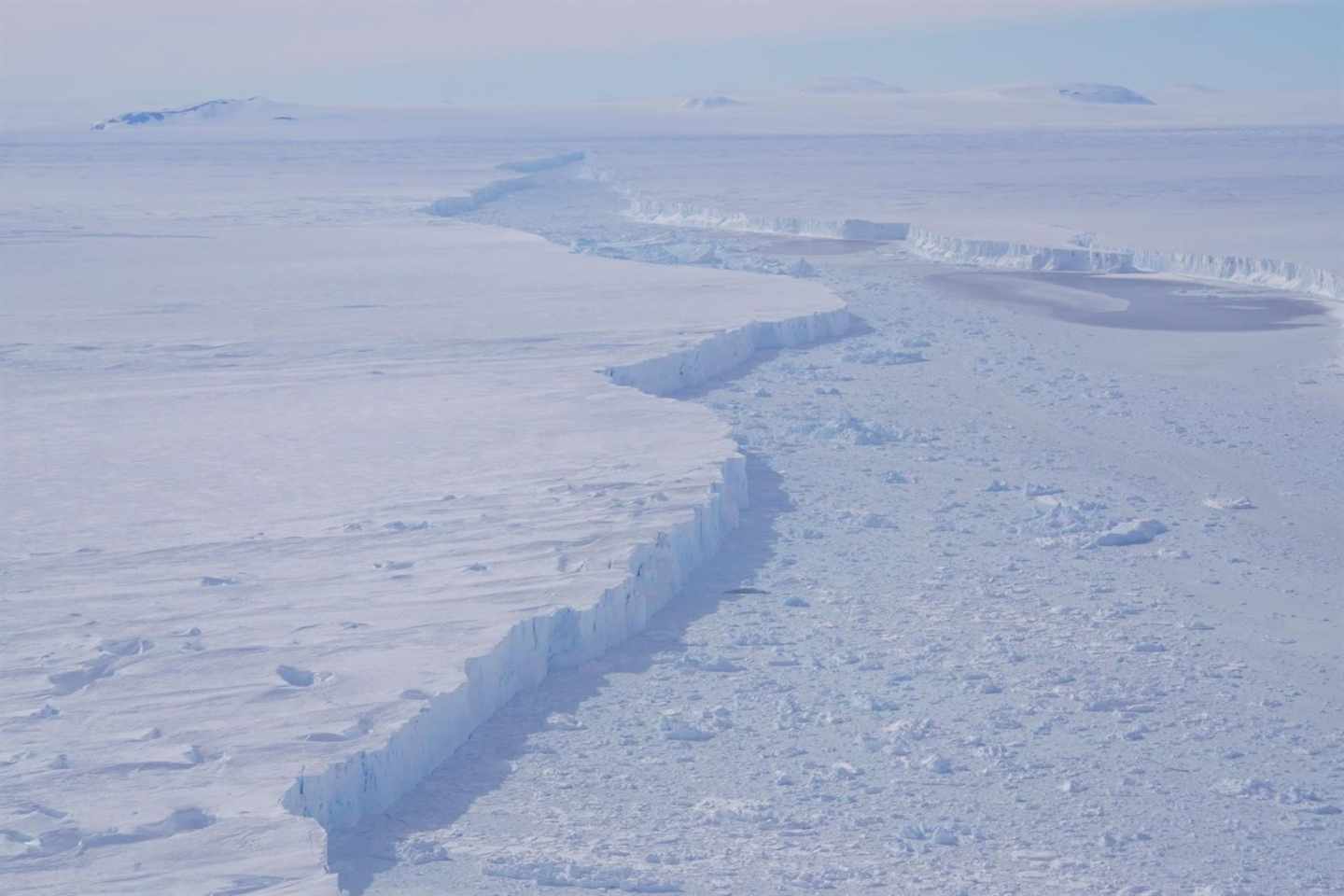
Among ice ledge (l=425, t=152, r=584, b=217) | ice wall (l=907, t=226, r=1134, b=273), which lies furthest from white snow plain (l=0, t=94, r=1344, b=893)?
ice ledge (l=425, t=152, r=584, b=217)

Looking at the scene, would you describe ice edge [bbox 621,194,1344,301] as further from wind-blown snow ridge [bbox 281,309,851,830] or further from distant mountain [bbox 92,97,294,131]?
distant mountain [bbox 92,97,294,131]

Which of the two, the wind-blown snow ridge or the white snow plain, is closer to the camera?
the white snow plain

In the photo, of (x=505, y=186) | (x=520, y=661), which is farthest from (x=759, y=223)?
(x=520, y=661)

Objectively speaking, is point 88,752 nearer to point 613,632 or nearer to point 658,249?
point 613,632

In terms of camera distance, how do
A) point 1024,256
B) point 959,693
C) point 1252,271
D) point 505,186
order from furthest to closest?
point 505,186
point 1024,256
point 1252,271
point 959,693

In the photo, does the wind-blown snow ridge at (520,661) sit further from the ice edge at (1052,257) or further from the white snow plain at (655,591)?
the ice edge at (1052,257)

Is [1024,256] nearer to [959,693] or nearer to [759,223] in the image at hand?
[759,223]

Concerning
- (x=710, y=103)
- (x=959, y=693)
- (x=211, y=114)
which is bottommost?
(x=959, y=693)
